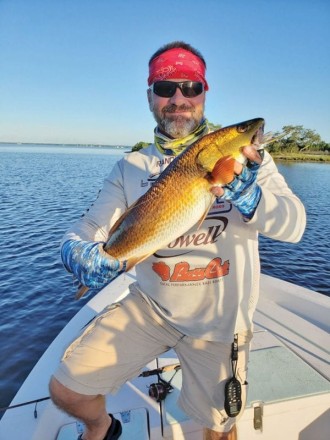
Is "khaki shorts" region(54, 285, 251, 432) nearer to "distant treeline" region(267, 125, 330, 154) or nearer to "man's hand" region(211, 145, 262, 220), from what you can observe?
"man's hand" region(211, 145, 262, 220)

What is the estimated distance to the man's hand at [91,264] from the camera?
2.38m

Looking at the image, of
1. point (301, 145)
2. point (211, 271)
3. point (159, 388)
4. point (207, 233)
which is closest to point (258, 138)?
point (207, 233)

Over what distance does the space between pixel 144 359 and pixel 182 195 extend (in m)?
1.64

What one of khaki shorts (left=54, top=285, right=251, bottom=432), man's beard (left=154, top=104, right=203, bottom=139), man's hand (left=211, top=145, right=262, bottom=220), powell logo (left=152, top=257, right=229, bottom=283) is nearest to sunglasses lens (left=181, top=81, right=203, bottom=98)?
man's beard (left=154, top=104, right=203, bottom=139)

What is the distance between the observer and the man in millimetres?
2709

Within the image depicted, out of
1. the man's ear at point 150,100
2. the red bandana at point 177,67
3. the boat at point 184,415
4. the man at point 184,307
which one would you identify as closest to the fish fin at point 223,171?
the man at point 184,307

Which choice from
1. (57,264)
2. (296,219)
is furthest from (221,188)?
(57,264)

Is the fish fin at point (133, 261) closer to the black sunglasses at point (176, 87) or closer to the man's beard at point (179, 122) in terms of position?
the man's beard at point (179, 122)

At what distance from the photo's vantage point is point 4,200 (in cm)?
2242

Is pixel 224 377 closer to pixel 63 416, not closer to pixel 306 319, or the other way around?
pixel 63 416

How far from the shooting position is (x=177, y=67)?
3.04 m

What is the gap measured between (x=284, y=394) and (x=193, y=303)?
4.77 feet

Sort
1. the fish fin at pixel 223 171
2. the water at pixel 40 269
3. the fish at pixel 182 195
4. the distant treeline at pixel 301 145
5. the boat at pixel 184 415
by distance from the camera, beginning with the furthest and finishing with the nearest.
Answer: the distant treeline at pixel 301 145 → the water at pixel 40 269 → the boat at pixel 184 415 → the fish at pixel 182 195 → the fish fin at pixel 223 171

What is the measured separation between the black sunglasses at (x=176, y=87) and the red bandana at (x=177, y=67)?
4cm
